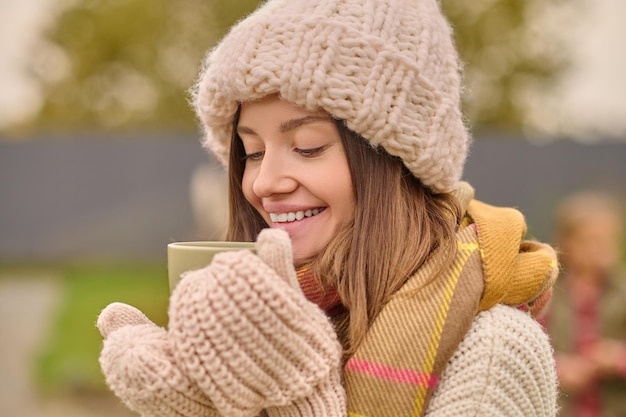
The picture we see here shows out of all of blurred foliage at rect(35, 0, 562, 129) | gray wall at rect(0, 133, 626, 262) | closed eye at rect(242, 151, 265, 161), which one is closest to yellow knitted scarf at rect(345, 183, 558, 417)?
closed eye at rect(242, 151, 265, 161)

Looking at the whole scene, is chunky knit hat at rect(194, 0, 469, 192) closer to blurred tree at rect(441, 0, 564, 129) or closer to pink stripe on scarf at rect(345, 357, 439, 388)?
pink stripe on scarf at rect(345, 357, 439, 388)

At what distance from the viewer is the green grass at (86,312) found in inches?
234

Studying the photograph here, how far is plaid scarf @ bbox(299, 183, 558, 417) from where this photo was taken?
171cm

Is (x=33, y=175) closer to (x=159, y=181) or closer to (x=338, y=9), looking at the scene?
(x=159, y=181)

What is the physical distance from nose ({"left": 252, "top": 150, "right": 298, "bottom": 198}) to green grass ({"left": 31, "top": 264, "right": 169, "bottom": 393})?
2.54 metres

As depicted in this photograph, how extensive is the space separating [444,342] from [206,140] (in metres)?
0.94

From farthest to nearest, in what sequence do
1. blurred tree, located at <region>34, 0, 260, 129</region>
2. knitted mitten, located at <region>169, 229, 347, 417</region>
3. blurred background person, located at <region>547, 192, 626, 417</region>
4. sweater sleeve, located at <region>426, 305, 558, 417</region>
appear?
blurred tree, located at <region>34, 0, 260, 129</region> → blurred background person, located at <region>547, 192, 626, 417</region> → sweater sleeve, located at <region>426, 305, 558, 417</region> → knitted mitten, located at <region>169, 229, 347, 417</region>

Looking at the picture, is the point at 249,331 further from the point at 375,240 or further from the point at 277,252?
the point at 375,240

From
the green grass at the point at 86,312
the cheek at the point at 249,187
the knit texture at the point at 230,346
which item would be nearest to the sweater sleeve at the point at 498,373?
the knit texture at the point at 230,346

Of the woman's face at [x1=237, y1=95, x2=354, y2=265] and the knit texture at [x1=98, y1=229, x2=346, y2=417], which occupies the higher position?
the woman's face at [x1=237, y1=95, x2=354, y2=265]

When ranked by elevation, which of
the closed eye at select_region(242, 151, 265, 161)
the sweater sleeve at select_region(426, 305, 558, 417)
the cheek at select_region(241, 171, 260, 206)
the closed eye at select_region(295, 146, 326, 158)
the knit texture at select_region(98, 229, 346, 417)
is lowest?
the sweater sleeve at select_region(426, 305, 558, 417)

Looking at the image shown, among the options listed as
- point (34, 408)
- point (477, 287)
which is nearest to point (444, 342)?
point (477, 287)

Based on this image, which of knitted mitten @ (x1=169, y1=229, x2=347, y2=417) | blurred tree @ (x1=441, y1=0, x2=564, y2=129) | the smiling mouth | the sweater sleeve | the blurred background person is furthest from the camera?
blurred tree @ (x1=441, y1=0, x2=564, y2=129)

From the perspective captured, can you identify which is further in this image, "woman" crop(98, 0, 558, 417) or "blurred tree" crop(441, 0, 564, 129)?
"blurred tree" crop(441, 0, 564, 129)
